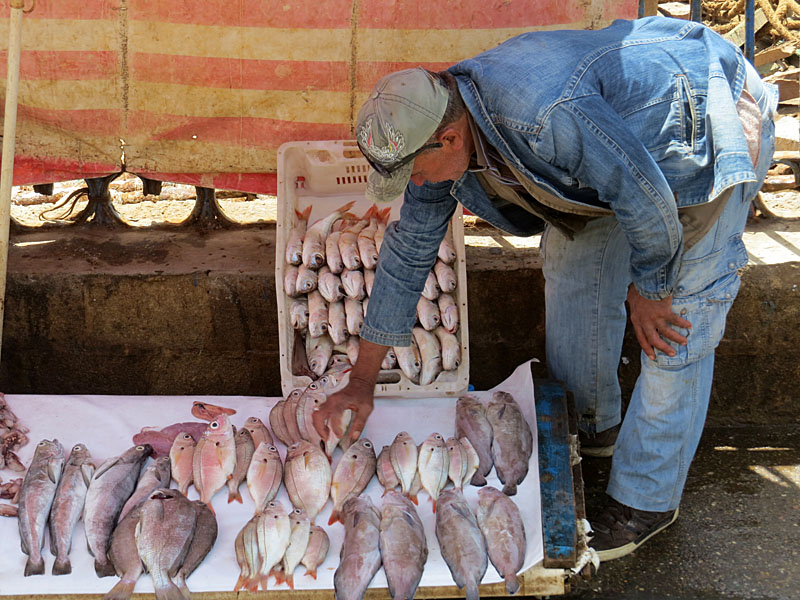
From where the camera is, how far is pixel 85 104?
4.47 meters

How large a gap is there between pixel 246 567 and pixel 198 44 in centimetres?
263

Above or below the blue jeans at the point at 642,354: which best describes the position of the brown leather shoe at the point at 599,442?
below

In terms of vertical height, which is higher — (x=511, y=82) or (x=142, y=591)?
(x=511, y=82)

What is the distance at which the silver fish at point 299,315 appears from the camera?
3.91m

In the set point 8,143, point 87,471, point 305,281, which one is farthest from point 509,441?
point 8,143

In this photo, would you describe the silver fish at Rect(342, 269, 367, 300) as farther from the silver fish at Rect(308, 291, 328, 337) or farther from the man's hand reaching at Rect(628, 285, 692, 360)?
the man's hand reaching at Rect(628, 285, 692, 360)

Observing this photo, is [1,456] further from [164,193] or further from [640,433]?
[164,193]

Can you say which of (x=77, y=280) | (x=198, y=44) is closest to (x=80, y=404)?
(x=77, y=280)

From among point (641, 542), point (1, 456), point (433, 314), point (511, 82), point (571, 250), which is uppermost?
point (511, 82)

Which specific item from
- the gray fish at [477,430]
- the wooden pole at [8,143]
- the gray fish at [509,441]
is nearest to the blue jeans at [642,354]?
the gray fish at [509,441]

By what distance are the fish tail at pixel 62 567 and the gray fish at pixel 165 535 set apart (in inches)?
9.1

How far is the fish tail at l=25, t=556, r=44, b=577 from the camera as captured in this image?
281 centimetres

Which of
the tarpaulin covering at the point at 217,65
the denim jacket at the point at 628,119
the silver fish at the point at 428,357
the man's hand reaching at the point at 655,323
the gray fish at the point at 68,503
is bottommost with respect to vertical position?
the gray fish at the point at 68,503

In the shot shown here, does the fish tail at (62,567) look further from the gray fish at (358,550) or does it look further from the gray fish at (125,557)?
the gray fish at (358,550)
